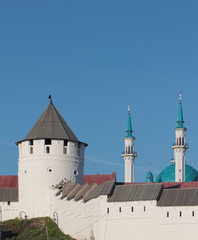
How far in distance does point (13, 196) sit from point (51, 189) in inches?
243

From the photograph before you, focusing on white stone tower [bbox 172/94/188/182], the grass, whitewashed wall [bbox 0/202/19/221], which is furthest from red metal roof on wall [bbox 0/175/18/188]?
white stone tower [bbox 172/94/188/182]

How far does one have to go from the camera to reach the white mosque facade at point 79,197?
69.1 metres

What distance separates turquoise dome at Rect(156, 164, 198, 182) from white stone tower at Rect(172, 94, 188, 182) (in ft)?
5.83

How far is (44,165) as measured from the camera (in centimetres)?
8500

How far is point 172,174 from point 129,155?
837cm

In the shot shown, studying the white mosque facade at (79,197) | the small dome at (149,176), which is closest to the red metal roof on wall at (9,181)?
the white mosque facade at (79,197)

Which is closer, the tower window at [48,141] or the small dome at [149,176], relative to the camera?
the tower window at [48,141]

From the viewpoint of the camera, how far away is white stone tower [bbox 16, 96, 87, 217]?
3324 inches

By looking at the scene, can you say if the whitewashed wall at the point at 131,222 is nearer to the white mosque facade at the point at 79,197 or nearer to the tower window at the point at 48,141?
the white mosque facade at the point at 79,197

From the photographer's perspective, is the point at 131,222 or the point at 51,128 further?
the point at 51,128

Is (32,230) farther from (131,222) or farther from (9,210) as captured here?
(131,222)

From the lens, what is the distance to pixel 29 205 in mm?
84812

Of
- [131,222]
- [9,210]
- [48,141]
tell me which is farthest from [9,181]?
[131,222]

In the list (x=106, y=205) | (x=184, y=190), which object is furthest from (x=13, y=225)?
(x=184, y=190)
